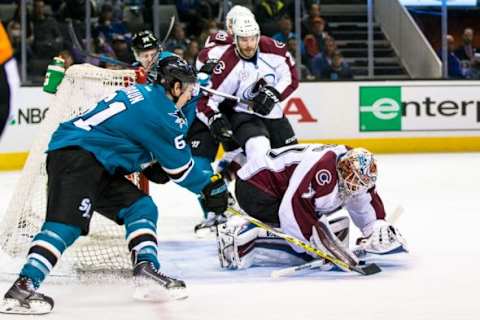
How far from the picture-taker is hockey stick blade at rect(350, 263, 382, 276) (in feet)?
14.0

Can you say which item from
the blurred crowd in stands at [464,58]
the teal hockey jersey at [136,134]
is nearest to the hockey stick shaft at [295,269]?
the teal hockey jersey at [136,134]

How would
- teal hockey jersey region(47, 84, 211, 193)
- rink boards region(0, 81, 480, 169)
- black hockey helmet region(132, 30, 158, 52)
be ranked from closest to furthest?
teal hockey jersey region(47, 84, 211, 193), black hockey helmet region(132, 30, 158, 52), rink boards region(0, 81, 480, 169)

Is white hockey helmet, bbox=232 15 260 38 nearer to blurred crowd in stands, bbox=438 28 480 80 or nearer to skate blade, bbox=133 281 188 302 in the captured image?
skate blade, bbox=133 281 188 302

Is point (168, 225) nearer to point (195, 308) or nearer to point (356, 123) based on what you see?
point (195, 308)

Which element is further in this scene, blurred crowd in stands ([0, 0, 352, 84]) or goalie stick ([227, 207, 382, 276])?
blurred crowd in stands ([0, 0, 352, 84])

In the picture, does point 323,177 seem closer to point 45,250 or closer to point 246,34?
point 45,250

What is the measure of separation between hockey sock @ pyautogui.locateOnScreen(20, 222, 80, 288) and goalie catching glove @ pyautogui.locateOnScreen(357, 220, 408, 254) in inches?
50.4

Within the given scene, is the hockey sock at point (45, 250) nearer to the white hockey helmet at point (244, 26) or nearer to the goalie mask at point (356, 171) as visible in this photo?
the goalie mask at point (356, 171)

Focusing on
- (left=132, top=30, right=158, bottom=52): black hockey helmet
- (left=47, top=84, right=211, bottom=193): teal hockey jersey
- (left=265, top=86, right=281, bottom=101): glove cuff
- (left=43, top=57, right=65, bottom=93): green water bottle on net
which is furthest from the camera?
(left=265, top=86, right=281, bottom=101): glove cuff

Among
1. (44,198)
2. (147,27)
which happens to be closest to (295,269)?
(44,198)

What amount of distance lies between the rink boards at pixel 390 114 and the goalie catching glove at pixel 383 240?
4.76 meters

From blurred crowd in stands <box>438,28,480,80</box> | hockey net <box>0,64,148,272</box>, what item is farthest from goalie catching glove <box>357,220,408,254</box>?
blurred crowd in stands <box>438,28,480,80</box>

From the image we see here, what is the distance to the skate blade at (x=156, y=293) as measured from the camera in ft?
12.5

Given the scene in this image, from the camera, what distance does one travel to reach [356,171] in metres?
4.18
